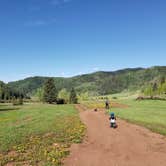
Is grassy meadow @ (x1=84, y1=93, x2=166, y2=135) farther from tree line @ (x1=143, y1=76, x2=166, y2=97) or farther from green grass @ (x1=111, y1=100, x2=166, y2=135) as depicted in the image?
tree line @ (x1=143, y1=76, x2=166, y2=97)

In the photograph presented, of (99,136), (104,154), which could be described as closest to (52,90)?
(99,136)

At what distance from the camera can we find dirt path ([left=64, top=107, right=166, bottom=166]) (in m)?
15.0

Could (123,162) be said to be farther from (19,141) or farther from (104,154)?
(19,141)

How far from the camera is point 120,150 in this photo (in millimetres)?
17750

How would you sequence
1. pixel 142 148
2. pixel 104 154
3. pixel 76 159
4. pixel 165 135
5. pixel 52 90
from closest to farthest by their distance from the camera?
pixel 76 159 < pixel 104 154 < pixel 142 148 < pixel 165 135 < pixel 52 90

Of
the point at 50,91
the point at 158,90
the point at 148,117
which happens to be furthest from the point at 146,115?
the point at 158,90

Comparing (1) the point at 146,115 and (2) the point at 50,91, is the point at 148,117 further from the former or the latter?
(2) the point at 50,91

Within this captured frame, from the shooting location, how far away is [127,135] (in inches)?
927

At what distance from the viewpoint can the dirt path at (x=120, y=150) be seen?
49.1ft

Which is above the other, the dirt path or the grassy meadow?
the grassy meadow

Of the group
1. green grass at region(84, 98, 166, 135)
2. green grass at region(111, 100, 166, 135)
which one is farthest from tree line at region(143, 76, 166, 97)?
green grass at region(111, 100, 166, 135)

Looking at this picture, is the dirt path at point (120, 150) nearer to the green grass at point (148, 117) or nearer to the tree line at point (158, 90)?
the green grass at point (148, 117)

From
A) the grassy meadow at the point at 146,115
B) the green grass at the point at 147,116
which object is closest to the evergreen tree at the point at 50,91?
the grassy meadow at the point at 146,115

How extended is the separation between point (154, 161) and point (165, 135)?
873cm
